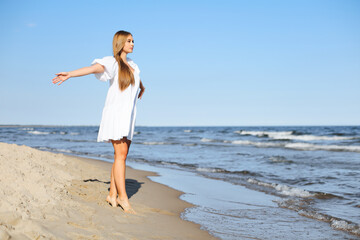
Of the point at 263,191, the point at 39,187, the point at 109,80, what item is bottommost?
the point at 263,191

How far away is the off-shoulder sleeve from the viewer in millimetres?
3686

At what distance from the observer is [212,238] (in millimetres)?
3424

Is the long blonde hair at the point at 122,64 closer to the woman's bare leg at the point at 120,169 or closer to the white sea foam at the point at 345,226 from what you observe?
the woman's bare leg at the point at 120,169

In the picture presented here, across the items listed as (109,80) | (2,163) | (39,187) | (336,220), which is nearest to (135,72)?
(109,80)

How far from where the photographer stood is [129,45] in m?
3.85

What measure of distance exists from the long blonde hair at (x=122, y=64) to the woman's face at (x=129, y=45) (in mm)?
33

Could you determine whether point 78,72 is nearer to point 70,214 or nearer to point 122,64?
point 122,64

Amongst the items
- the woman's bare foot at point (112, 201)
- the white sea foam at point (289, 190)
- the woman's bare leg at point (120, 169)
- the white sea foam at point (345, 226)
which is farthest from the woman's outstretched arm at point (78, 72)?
the white sea foam at point (289, 190)

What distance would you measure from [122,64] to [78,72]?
0.54 metres

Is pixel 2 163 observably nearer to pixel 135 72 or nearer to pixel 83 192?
pixel 83 192

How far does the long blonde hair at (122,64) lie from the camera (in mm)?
3738

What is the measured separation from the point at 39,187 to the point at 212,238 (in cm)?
188

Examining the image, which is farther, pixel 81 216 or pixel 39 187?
pixel 39 187

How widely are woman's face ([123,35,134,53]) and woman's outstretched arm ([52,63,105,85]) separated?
38 cm
